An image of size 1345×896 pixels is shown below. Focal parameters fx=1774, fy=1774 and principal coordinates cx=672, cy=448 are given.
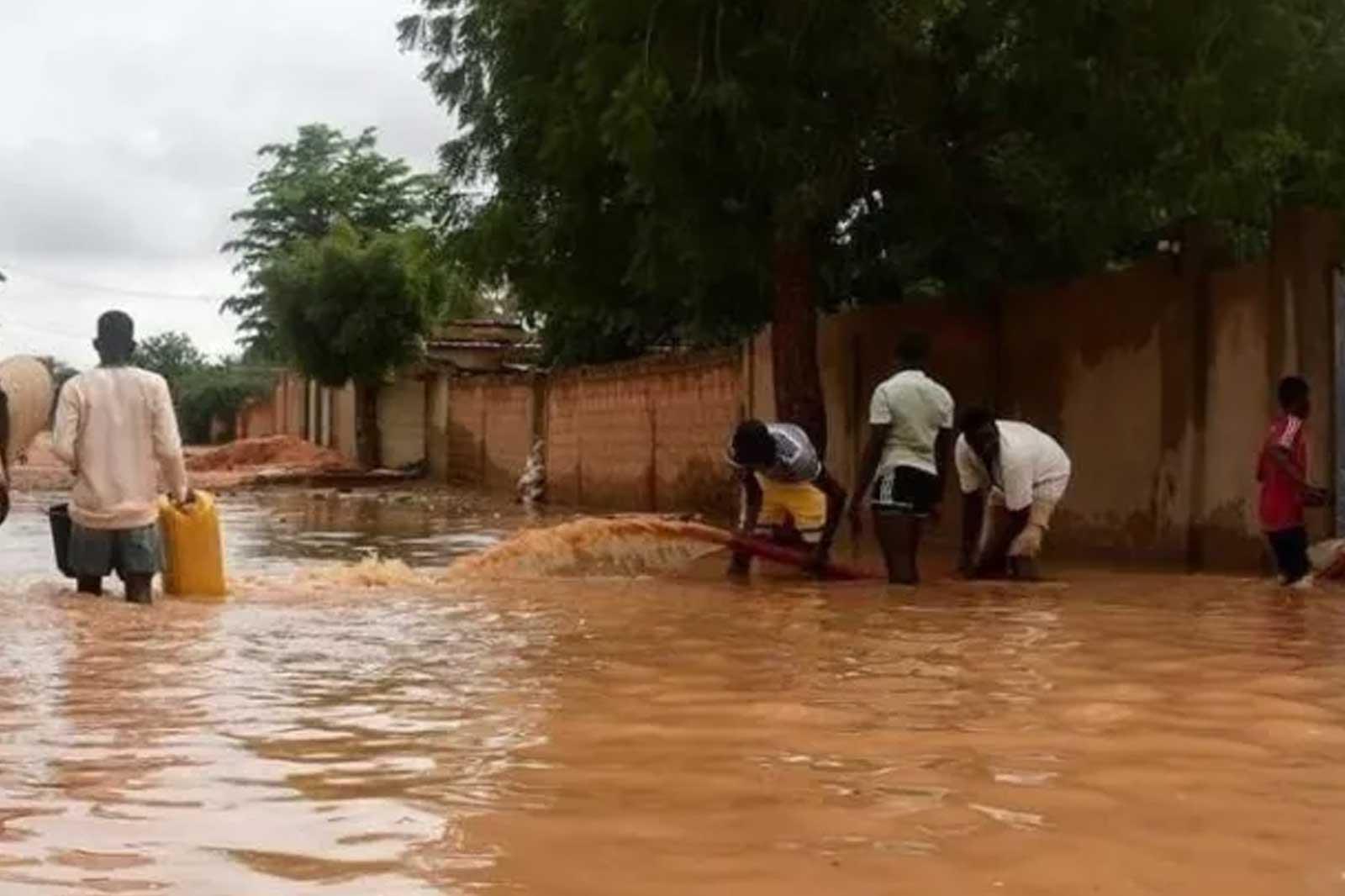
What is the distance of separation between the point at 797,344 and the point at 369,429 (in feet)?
88.4

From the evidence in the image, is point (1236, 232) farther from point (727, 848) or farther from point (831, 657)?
point (727, 848)

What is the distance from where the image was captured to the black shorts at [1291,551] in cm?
965

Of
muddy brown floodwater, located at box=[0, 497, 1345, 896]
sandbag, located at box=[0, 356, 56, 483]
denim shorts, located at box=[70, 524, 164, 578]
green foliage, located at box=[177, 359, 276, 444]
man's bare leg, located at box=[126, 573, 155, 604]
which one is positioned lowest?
muddy brown floodwater, located at box=[0, 497, 1345, 896]

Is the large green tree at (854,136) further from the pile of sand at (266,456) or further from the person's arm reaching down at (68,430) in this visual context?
the pile of sand at (266,456)

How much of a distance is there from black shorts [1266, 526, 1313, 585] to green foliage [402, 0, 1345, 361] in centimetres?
250

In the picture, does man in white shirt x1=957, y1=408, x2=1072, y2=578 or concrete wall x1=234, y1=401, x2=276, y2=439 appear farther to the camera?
concrete wall x1=234, y1=401, x2=276, y2=439

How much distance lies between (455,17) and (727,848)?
37.8ft

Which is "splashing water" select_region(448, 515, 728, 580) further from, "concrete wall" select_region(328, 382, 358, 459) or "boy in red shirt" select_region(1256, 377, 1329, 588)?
"concrete wall" select_region(328, 382, 358, 459)

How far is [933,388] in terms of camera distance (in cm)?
1009

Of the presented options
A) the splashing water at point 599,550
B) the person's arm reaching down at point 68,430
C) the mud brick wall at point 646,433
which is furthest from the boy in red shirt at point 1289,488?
the mud brick wall at point 646,433

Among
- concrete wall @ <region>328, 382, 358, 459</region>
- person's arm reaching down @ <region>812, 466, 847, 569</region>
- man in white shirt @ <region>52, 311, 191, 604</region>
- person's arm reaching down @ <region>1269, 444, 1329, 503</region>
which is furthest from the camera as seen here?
concrete wall @ <region>328, 382, 358, 459</region>

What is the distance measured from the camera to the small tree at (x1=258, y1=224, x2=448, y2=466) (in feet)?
122

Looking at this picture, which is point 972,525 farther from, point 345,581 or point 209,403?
point 209,403

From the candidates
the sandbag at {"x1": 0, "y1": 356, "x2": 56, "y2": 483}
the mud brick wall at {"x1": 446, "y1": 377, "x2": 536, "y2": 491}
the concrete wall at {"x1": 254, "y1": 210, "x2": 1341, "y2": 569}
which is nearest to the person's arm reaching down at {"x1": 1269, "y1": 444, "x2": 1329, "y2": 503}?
the concrete wall at {"x1": 254, "y1": 210, "x2": 1341, "y2": 569}
